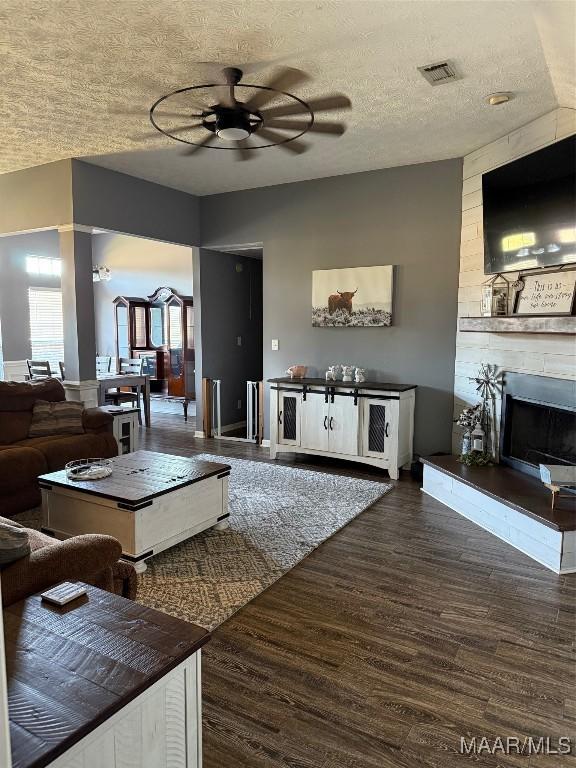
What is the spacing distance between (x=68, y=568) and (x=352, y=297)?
4.30 m

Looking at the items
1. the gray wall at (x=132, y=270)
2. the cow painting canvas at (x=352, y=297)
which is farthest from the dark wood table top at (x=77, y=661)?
the gray wall at (x=132, y=270)

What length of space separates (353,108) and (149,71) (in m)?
1.50

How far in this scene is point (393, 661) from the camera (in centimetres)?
229

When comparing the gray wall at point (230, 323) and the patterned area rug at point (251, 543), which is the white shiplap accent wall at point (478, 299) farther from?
the gray wall at point (230, 323)

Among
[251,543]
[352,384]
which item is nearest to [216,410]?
[352,384]

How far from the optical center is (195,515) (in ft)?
11.3

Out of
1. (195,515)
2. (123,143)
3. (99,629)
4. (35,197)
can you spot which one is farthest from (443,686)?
(35,197)

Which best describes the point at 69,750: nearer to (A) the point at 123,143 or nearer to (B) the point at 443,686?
(B) the point at 443,686

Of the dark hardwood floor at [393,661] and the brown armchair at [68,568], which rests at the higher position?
the brown armchair at [68,568]

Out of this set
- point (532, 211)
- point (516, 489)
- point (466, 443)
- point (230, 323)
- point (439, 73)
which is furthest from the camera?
point (230, 323)

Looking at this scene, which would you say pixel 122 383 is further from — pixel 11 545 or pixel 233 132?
pixel 11 545

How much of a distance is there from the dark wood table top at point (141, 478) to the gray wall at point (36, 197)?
2.93m

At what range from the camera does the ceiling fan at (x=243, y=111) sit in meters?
3.28

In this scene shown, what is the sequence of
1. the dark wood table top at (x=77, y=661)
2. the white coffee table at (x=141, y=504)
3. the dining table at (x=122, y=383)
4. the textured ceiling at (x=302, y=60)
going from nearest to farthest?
the dark wood table top at (x=77, y=661) → the textured ceiling at (x=302, y=60) → the white coffee table at (x=141, y=504) → the dining table at (x=122, y=383)
